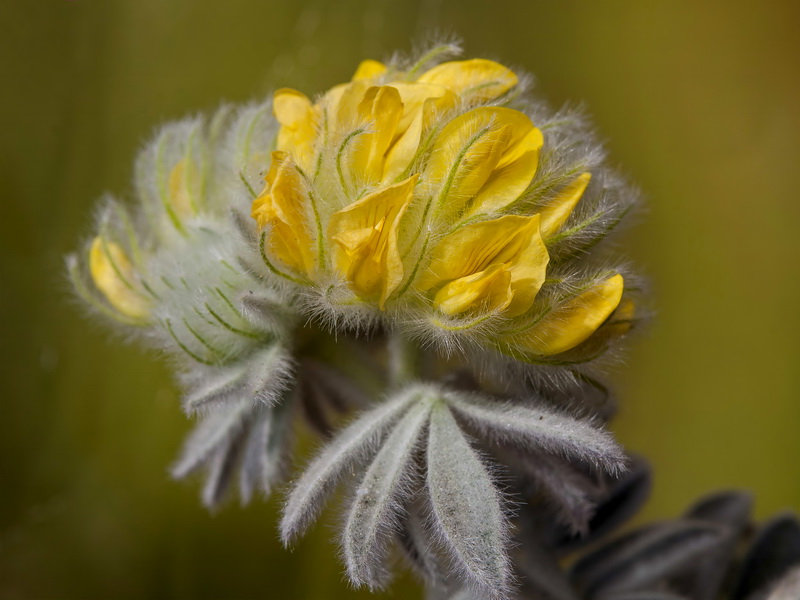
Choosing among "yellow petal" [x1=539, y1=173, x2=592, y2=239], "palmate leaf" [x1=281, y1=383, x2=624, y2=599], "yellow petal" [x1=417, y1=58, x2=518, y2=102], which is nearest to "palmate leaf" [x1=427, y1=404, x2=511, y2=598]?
"palmate leaf" [x1=281, y1=383, x2=624, y2=599]

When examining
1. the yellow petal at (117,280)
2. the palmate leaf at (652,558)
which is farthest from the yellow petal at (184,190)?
the palmate leaf at (652,558)

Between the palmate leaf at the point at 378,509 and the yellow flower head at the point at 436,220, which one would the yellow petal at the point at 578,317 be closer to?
the yellow flower head at the point at 436,220

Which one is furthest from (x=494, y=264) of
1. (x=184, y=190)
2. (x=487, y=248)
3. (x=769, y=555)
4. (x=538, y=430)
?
(x=769, y=555)

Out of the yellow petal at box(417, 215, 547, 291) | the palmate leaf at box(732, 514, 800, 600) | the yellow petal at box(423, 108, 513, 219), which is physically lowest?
the palmate leaf at box(732, 514, 800, 600)

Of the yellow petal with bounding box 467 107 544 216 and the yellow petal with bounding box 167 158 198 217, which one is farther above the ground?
the yellow petal with bounding box 167 158 198 217

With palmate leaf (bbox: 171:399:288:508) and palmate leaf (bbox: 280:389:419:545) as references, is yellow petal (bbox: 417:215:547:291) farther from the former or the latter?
palmate leaf (bbox: 171:399:288:508)

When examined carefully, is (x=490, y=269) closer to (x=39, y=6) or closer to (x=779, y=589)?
(x=779, y=589)
